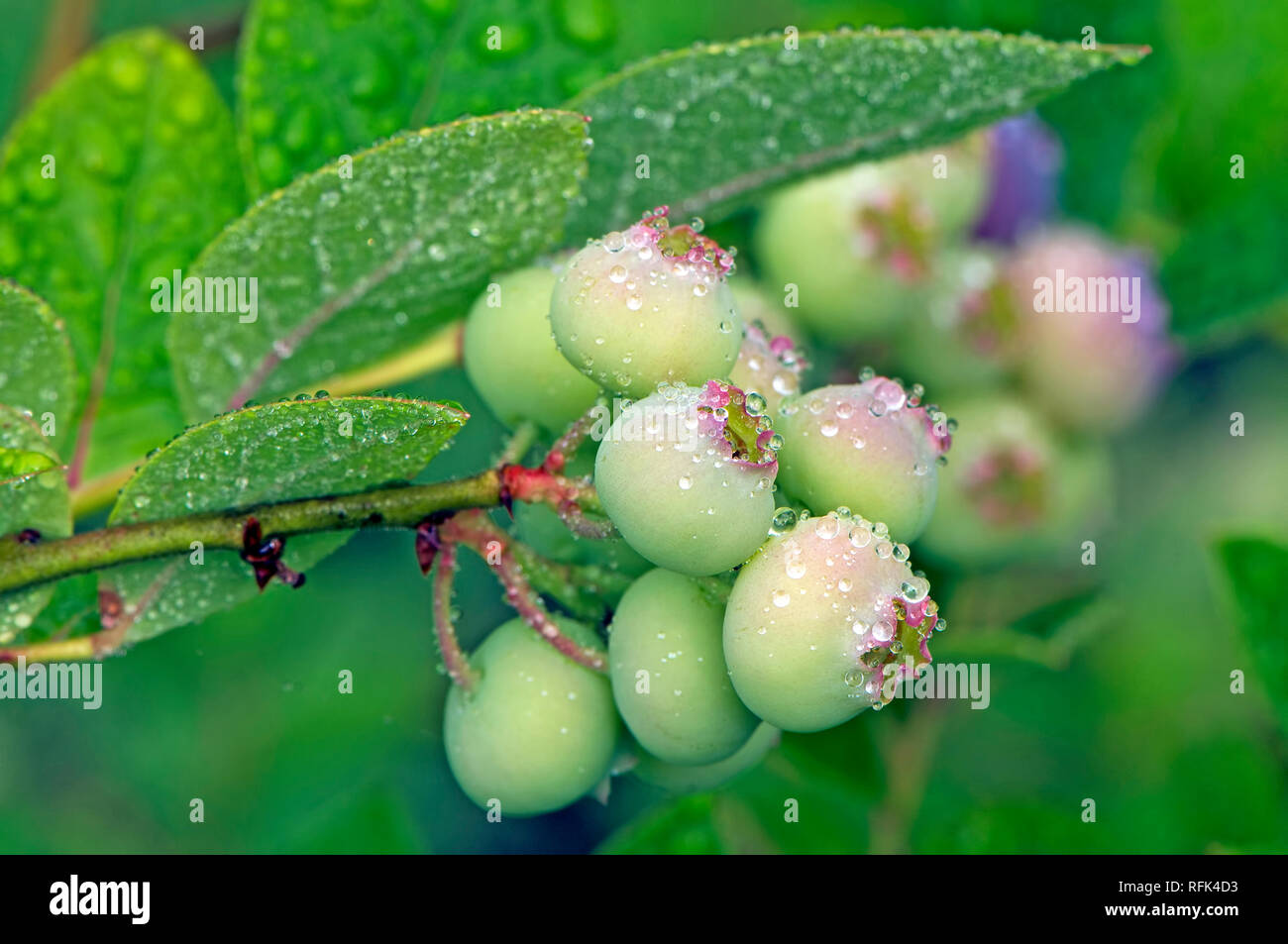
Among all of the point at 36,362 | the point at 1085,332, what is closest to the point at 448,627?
the point at 36,362

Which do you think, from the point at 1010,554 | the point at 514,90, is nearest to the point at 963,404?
the point at 1010,554

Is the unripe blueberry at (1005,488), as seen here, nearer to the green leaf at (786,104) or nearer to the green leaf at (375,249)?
the green leaf at (786,104)

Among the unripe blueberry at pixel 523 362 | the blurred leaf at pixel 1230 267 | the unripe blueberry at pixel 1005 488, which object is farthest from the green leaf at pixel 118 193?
the blurred leaf at pixel 1230 267

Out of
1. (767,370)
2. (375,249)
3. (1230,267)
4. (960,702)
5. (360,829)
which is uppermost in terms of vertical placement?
(1230,267)

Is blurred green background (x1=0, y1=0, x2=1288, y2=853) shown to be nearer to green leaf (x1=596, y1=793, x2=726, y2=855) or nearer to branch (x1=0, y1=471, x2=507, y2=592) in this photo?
green leaf (x1=596, y1=793, x2=726, y2=855)

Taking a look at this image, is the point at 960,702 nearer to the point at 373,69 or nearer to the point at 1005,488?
the point at 1005,488

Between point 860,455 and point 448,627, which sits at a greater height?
point 860,455

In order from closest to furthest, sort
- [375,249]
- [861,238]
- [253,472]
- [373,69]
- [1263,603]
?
[253,472]
[375,249]
[373,69]
[1263,603]
[861,238]

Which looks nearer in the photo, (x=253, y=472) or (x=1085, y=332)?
(x=253, y=472)
